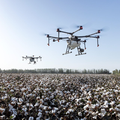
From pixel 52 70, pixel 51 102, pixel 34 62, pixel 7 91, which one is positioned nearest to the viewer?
pixel 51 102

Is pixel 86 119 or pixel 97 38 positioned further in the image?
pixel 97 38

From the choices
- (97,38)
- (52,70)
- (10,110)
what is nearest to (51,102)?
(10,110)

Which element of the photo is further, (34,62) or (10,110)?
(34,62)

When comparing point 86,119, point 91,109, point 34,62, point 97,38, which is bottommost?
point 86,119

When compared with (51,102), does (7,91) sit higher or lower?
higher

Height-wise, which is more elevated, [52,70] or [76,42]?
[76,42]

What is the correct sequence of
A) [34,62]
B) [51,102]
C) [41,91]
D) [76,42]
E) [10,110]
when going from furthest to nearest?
[34,62] < [76,42] < [41,91] < [51,102] < [10,110]

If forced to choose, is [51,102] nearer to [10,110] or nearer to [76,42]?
[10,110]

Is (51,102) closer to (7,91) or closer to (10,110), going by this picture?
(10,110)

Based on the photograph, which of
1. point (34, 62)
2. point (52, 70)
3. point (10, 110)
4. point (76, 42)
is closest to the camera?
point (10, 110)

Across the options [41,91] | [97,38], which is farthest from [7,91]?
[97,38]
